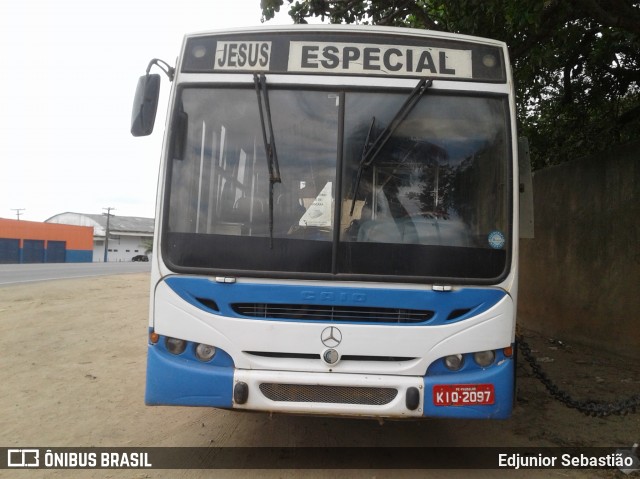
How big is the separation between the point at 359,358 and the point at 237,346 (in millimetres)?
794

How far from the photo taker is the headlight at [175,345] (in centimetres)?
363

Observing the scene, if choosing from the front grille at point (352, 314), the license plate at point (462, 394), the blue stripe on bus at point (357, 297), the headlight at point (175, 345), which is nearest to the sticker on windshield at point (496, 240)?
the blue stripe on bus at point (357, 297)

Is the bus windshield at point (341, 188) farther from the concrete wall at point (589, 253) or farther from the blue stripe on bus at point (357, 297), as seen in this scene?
the concrete wall at point (589, 253)

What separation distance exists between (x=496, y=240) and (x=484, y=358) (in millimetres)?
794

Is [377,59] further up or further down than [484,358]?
further up

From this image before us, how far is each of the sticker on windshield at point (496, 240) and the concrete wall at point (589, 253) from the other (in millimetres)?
4023

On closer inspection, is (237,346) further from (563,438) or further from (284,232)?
(563,438)

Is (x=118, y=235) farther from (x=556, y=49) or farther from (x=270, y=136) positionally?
(x=270, y=136)

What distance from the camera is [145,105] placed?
405 cm

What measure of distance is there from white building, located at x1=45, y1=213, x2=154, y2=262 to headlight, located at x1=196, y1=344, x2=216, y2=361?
74267mm

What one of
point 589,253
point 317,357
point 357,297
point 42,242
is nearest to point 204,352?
point 317,357

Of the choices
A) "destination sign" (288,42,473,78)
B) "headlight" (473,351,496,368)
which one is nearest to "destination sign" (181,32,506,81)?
"destination sign" (288,42,473,78)

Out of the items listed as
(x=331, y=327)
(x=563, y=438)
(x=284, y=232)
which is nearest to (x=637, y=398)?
(x=563, y=438)

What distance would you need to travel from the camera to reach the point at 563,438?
4.64 meters
